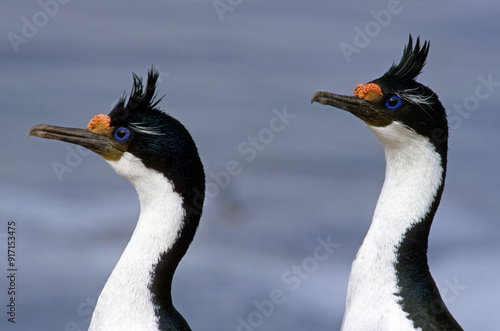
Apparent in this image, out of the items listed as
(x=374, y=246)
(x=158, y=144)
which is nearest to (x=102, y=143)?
(x=158, y=144)

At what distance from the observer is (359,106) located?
4.73 m

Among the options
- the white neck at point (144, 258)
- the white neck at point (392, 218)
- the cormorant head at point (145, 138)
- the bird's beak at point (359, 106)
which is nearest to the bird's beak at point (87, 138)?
the cormorant head at point (145, 138)

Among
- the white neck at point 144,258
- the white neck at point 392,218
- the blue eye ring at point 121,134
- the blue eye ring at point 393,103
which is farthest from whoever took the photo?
the blue eye ring at point 393,103

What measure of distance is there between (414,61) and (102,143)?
5.69 ft

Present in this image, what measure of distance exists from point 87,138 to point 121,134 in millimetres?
197

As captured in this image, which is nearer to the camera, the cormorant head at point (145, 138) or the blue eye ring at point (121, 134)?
the cormorant head at point (145, 138)

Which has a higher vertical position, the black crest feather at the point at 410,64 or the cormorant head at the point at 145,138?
the black crest feather at the point at 410,64

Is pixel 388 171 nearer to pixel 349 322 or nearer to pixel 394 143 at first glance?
pixel 394 143

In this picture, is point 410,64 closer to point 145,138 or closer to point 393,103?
point 393,103

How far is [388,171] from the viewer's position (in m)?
4.66

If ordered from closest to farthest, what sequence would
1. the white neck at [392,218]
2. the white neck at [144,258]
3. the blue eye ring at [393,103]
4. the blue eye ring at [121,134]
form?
the white neck at [144,258]
the blue eye ring at [121,134]
the white neck at [392,218]
the blue eye ring at [393,103]

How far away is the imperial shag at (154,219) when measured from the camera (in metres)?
4.17

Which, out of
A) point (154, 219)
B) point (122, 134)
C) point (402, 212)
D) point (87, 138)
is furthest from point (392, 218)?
point (87, 138)

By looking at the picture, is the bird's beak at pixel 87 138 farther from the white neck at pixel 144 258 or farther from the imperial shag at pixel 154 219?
the white neck at pixel 144 258
